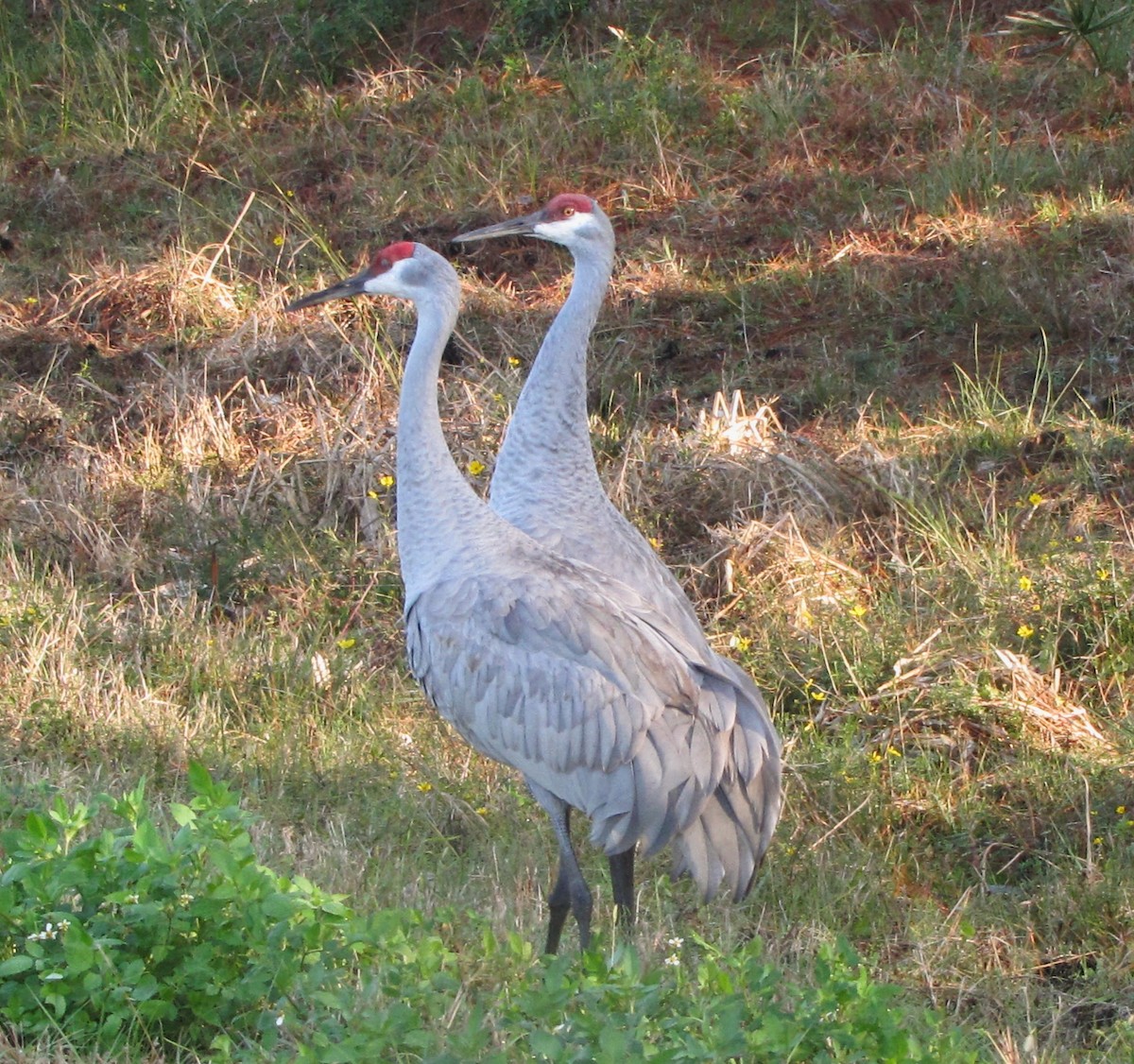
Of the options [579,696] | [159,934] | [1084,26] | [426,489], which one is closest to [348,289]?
[426,489]

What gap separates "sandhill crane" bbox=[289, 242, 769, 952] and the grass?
0.76 feet

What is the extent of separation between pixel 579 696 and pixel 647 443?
2644 millimetres

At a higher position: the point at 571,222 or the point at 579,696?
the point at 571,222

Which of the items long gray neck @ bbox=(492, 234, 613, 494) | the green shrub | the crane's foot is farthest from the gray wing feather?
long gray neck @ bbox=(492, 234, 613, 494)

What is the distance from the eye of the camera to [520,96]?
8.70 metres

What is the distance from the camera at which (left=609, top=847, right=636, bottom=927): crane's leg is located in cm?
376

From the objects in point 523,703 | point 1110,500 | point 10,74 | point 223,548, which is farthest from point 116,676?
point 10,74

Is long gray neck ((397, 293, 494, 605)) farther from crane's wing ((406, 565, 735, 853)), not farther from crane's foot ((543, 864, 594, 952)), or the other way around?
crane's foot ((543, 864, 594, 952))

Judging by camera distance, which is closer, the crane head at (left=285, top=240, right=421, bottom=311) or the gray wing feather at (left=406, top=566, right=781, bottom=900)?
the gray wing feather at (left=406, top=566, right=781, bottom=900)

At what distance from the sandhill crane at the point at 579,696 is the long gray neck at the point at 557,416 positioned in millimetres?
701

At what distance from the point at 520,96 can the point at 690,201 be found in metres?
1.29

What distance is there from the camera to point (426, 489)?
4.09 m

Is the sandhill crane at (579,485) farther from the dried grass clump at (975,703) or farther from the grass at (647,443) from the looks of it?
the dried grass clump at (975,703)

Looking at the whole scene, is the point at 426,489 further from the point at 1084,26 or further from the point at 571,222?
the point at 1084,26
